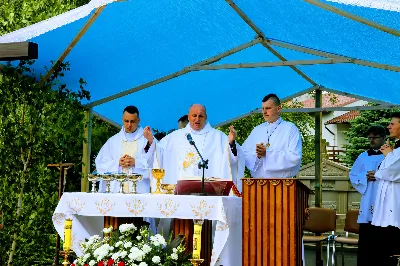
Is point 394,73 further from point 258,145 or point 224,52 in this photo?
point 258,145

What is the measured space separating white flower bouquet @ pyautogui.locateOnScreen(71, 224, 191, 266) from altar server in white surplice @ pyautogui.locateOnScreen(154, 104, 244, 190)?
4.24 feet

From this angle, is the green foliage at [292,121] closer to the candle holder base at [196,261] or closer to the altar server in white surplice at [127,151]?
the altar server in white surplice at [127,151]

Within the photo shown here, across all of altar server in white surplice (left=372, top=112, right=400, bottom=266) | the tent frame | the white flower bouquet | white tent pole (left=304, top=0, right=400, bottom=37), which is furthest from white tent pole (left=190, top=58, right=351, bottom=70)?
the white flower bouquet

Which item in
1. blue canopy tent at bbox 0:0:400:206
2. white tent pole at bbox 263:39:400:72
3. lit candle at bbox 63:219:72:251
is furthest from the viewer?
white tent pole at bbox 263:39:400:72

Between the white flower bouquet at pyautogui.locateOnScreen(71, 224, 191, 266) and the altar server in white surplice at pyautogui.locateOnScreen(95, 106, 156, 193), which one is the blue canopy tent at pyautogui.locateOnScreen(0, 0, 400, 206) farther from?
the white flower bouquet at pyautogui.locateOnScreen(71, 224, 191, 266)

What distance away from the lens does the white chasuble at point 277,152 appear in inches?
321

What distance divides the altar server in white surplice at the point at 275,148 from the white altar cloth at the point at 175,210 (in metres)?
0.99

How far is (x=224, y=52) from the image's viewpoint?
35.3ft

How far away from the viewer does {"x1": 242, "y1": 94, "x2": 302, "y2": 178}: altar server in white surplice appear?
8.14 meters

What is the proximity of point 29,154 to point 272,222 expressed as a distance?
3460 mm

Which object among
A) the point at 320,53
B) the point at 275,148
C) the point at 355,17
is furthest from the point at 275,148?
the point at 320,53

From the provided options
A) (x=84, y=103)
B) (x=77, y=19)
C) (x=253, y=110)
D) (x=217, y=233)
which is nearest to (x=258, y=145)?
(x=217, y=233)

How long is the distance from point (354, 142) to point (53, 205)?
2401cm

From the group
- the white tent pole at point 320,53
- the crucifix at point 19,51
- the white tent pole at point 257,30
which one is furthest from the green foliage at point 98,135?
the crucifix at point 19,51
